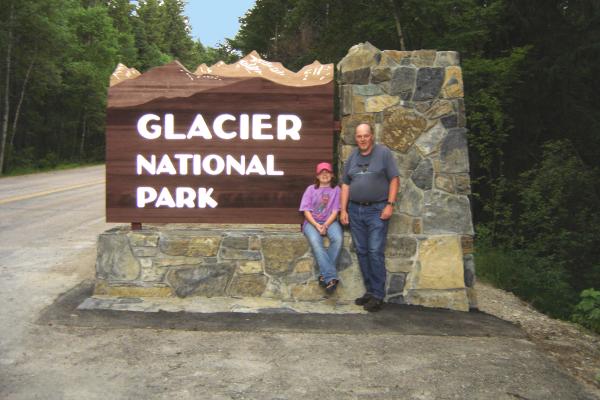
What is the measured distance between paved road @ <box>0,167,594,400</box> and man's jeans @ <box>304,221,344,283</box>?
0.55m

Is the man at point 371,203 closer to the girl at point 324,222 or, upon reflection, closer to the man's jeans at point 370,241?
the man's jeans at point 370,241

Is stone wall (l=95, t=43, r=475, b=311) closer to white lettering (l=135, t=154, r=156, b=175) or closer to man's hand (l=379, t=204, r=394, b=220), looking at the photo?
man's hand (l=379, t=204, r=394, b=220)

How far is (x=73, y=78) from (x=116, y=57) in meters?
7.48

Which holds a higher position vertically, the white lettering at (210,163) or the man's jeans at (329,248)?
the white lettering at (210,163)

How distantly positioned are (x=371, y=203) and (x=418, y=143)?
855 millimetres

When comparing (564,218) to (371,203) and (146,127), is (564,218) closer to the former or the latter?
(371,203)

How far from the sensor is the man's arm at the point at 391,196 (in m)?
5.03

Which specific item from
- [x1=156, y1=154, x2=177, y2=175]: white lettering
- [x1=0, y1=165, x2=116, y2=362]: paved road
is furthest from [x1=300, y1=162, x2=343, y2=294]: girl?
[x1=0, y1=165, x2=116, y2=362]: paved road

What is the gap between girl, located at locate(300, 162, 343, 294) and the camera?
5160 mm

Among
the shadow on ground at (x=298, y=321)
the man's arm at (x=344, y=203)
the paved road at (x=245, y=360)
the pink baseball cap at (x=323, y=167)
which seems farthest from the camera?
the pink baseball cap at (x=323, y=167)

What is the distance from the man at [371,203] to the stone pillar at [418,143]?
0.27 metres

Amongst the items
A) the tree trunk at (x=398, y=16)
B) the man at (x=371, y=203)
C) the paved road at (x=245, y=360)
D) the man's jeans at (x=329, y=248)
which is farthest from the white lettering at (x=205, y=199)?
the tree trunk at (x=398, y=16)

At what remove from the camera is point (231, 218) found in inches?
221

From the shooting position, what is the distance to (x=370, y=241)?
5117 millimetres
